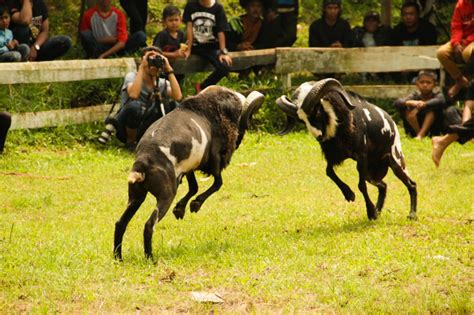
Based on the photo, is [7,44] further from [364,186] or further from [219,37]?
[364,186]

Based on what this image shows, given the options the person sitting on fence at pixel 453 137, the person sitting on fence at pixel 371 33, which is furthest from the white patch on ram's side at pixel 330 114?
the person sitting on fence at pixel 371 33

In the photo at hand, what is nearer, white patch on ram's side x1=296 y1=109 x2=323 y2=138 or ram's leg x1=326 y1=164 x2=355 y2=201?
white patch on ram's side x1=296 y1=109 x2=323 y2=138

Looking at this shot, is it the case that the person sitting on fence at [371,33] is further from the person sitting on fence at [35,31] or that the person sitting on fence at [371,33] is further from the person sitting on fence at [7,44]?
the person sitting on fence at [7,44]

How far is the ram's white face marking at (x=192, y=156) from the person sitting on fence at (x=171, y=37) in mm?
6649

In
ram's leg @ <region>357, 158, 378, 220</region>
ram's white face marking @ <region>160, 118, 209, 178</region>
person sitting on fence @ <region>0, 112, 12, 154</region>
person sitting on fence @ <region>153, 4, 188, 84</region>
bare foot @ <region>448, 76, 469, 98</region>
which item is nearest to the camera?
ram's white face marking @ <region>160, 118, 209, 178</region>

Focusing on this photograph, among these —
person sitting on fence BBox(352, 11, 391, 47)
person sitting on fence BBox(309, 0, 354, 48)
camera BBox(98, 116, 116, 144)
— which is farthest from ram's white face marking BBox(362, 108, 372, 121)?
person sitting on fence BBox(352, 11, 391, 47)

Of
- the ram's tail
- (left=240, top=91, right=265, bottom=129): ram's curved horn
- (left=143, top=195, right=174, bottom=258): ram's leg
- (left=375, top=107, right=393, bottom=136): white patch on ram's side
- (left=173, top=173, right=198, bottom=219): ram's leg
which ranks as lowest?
(left=173, top=173, right=198, bottom=219): ram's leg

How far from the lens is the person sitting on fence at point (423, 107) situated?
50.9 ft

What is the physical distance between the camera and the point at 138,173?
26.7 feet

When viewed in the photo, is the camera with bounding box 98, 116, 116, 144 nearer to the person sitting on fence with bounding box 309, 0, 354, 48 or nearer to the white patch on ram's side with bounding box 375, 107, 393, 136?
the person sitting on fence with bounding box 309, 0, 354, 48

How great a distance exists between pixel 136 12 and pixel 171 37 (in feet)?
4.29

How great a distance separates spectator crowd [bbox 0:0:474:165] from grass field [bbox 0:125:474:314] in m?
1.58

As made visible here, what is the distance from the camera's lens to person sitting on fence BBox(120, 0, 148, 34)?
16672 mm

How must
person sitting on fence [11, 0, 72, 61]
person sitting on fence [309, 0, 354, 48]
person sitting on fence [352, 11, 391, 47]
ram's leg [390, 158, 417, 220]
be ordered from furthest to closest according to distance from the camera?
1. person sitting on fence [352, 11, 391, 47]
2. person sitting on fence [309, 0, 354, 48]
3. person sitting on fence [11, 0, 72, 61]
4. ram's leg [390, 158, 417, 220]
